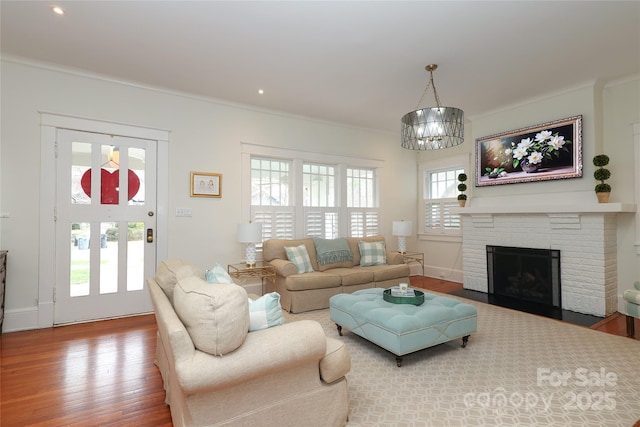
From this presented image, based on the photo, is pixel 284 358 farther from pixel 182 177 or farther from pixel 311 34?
pixel 182 177

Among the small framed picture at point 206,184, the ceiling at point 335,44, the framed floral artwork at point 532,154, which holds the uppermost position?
the ceiling at point 335,44

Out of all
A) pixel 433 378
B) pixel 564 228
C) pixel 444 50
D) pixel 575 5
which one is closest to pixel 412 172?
pixel 564 228

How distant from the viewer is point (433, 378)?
2.36m

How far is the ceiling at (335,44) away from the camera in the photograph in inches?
101

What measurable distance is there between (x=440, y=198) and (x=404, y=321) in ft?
13.3

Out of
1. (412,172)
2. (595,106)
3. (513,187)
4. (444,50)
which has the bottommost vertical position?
(513,187)

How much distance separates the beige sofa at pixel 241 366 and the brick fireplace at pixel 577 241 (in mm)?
3684

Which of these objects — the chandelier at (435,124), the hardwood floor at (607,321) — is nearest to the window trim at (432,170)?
the hardwood floor at (607,321)

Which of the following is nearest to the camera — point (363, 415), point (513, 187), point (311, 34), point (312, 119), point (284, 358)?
point (284, 358)

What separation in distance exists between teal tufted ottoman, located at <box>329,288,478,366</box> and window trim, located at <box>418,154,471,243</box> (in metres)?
2.93

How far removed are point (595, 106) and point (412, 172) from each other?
2948 millimetres

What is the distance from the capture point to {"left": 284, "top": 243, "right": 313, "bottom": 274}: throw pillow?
4323 mm

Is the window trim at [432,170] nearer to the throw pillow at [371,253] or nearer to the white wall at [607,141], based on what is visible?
the white wall at [607,141]

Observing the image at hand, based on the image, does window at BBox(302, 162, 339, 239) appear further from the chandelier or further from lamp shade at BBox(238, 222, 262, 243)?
the chandelier
